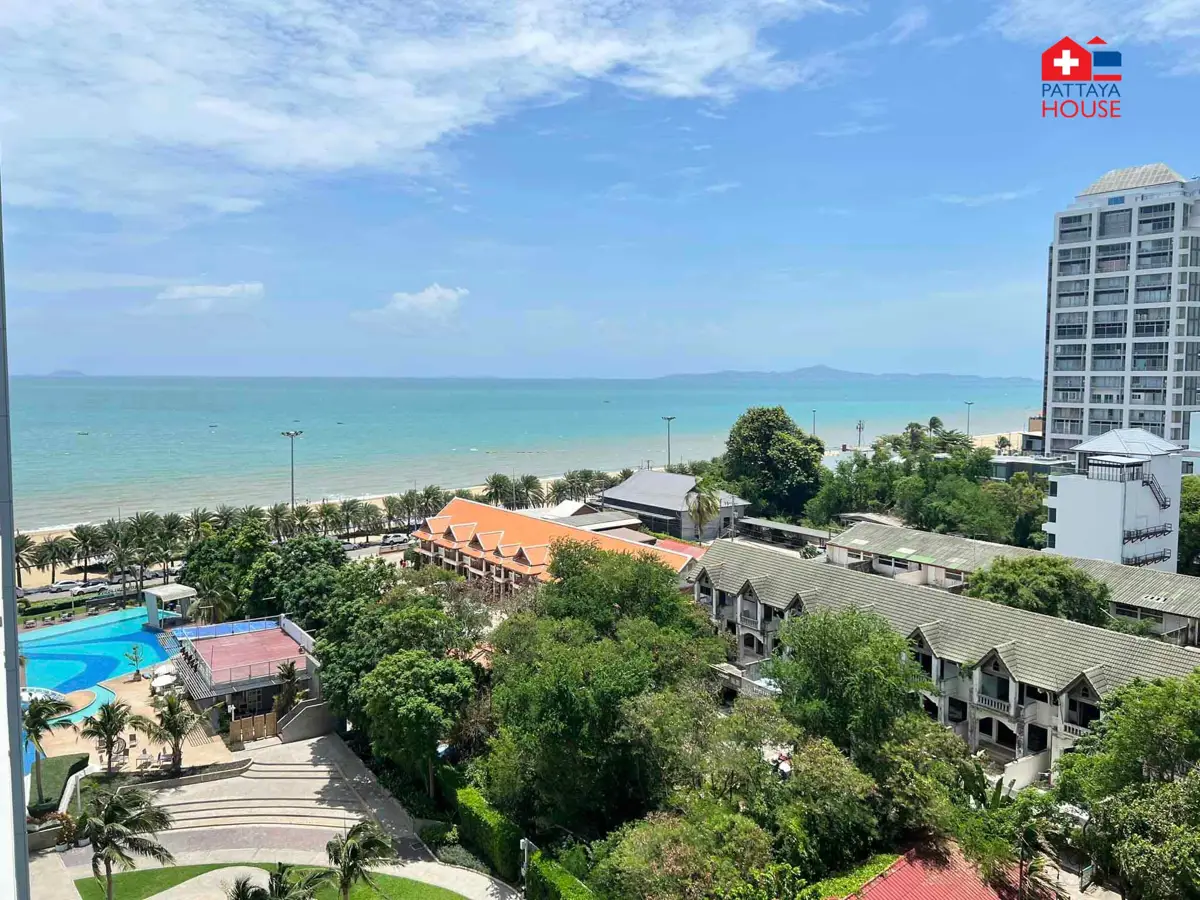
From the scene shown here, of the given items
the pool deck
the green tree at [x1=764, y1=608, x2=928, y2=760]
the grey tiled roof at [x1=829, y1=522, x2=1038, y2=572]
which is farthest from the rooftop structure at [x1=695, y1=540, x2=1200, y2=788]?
the pool deck

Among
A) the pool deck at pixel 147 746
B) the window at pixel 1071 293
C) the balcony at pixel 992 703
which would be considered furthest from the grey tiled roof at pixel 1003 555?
the window at pixel 1071 293

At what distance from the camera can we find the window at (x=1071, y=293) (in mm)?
72312

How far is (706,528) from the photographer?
63844 mm

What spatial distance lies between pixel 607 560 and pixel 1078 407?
61.0m

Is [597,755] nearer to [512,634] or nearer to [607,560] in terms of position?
[512,634]

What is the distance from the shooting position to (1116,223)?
70000 mm

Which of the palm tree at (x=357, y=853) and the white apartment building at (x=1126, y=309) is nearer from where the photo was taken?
the palm tree at (x=357, y=853)

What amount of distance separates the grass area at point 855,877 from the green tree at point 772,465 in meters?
48.9

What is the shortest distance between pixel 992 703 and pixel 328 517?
160 feet

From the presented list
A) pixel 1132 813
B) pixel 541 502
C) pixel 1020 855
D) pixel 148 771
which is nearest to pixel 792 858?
pixel 1020 855

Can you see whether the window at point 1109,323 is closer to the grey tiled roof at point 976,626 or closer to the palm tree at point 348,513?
the grey tiled roof at point 976,626

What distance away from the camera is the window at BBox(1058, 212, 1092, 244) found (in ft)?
234

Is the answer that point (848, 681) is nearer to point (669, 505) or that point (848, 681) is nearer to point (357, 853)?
point (357, 853)

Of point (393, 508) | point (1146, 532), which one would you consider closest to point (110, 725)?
point (393, 508)
